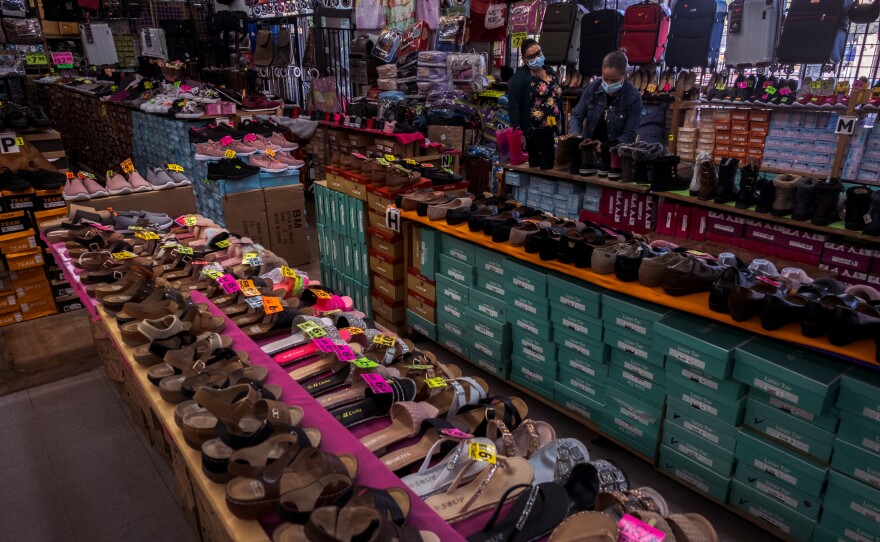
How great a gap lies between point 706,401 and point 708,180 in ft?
5.64

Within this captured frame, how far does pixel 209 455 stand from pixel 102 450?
6.58 ft

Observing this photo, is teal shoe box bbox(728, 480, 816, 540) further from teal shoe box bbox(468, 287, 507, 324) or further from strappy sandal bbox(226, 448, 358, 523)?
strappy sandal bbox(226, 448, 358, 523)

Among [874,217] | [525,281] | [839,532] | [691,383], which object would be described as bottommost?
[839,532]

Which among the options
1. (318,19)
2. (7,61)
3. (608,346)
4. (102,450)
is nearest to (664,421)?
(608,346)

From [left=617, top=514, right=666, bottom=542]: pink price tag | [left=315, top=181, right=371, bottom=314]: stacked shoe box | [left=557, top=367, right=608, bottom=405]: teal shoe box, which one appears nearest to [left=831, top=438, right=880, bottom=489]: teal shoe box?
[left=557, top=367, right=608, bottom=405]: teal shoe box

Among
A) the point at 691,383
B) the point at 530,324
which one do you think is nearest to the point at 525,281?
the point at 530,324

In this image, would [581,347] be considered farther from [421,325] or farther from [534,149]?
[534,149]

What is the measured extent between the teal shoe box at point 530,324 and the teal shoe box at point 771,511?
1.12 metres

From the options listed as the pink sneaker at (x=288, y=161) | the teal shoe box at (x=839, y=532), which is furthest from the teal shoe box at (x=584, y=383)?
the pink sneaker at (x=288, y=161)

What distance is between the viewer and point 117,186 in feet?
14.6

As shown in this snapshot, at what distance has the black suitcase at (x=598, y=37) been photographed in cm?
689

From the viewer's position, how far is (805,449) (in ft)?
7.23

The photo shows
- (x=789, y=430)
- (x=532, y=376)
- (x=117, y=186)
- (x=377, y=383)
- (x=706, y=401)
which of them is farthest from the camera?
(x=117, y=186)

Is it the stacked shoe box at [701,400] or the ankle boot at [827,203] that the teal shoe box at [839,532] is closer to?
the stacked shoe box at [701,400]
